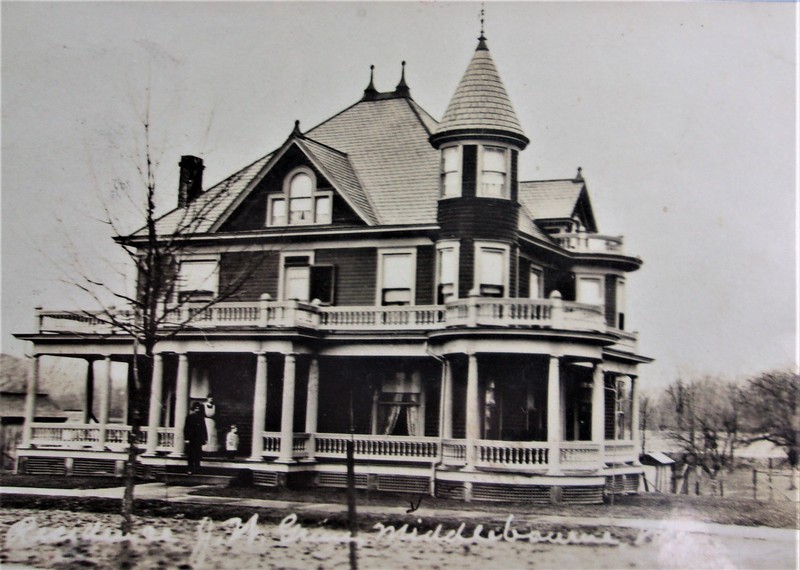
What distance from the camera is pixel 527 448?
2394cm

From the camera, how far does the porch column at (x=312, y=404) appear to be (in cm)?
2670

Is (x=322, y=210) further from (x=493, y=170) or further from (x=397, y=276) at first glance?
(x=493, y=170)

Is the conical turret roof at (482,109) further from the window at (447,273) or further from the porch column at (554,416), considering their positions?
the porch column at (554,416)

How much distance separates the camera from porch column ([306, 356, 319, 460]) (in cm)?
2670

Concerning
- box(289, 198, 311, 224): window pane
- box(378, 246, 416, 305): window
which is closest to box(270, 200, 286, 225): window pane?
box(289, 198, 311, 224): window pane

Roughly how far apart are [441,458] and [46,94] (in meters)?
12.8

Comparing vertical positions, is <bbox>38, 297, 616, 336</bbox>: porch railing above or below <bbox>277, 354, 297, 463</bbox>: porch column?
above

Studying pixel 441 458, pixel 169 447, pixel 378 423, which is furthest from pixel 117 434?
pixel 441 458

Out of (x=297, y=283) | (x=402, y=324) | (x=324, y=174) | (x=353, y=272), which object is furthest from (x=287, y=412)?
(x=324, y=174)

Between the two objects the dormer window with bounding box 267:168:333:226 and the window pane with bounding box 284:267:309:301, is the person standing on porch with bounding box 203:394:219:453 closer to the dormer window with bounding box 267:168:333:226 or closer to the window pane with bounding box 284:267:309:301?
the window pane with bounding box 284:267:309:301

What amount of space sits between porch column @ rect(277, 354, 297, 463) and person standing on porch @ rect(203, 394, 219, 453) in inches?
97.2

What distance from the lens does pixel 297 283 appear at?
2923 centimetres

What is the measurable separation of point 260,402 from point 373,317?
12.7ft

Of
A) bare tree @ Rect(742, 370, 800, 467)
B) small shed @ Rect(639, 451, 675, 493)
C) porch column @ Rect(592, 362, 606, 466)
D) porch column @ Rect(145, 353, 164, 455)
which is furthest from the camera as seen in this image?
small shed @ Rect(639, 451, 675, 493)
